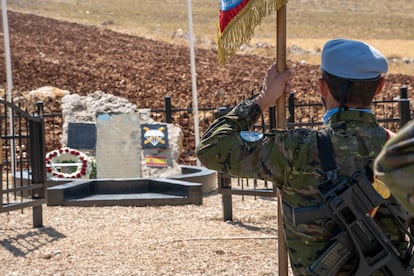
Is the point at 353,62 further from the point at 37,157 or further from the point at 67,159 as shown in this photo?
the point at 67,159

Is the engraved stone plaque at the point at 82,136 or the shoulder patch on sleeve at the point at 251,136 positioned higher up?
the engraved stone plaque at the point at 82,136

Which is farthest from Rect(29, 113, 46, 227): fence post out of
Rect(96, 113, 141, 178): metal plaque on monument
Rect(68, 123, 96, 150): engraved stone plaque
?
Rect(68, 123, 96, 150): engraved stone plaque

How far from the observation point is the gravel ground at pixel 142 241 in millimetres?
6492

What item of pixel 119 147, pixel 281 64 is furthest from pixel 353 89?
pixel 119 147

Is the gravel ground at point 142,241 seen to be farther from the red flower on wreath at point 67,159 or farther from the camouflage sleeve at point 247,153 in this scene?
the camouflage sleeve at point 247,153

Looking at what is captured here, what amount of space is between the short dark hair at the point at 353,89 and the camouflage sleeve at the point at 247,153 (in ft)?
0.76

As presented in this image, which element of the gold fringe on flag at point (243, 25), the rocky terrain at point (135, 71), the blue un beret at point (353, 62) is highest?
the rocky terrain at point (135, 71)

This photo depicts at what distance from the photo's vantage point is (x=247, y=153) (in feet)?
8.84

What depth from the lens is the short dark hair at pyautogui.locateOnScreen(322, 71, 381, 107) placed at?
270 centimetres

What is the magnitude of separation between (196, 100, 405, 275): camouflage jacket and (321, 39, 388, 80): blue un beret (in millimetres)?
137

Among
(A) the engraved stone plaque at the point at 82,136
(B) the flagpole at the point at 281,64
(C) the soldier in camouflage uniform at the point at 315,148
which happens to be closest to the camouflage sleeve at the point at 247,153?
(C) the soldier in camouflage uniform at the point at 315,148

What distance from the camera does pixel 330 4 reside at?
7956 cm

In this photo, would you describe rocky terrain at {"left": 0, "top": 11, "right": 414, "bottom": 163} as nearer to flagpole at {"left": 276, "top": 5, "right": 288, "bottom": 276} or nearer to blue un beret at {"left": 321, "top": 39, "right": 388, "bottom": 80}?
flagpole at {"left": 276, "top": 5, "right": 288, "bottom": 276}

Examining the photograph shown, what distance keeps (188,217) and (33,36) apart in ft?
85.4
